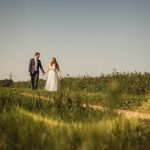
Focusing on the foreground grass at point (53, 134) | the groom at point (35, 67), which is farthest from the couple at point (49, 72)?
the foreground grass at point (53, 134)

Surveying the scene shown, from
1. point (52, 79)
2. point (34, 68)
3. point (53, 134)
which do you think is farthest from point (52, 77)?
point (53, 134)

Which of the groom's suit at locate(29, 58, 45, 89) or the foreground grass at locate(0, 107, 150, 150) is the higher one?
the groom's suit at locate(29, 58, 45, 89)

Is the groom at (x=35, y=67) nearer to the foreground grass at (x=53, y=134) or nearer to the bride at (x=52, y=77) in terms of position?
the bride at (x=52, y=77)

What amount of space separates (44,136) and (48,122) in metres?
1.07

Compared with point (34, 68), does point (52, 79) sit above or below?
below

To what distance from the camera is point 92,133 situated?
66.2 inches

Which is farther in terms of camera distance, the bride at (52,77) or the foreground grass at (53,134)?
the bride at (52,77)

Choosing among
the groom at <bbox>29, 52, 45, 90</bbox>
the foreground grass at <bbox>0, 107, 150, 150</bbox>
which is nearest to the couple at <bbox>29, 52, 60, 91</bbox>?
the groom at <bbox>29, 52, 45, 90</bbox>

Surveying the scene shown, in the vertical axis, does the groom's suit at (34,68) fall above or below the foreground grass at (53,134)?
above

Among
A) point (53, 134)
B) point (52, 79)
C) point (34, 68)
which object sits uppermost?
point (34, 68)

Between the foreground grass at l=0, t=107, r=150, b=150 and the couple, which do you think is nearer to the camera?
the foreground grass at l=0, t=107, r=150, b=150

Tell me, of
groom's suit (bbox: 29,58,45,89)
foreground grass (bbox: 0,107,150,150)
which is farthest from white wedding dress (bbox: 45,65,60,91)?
foreground grass (bbox: 0,107,150,150)

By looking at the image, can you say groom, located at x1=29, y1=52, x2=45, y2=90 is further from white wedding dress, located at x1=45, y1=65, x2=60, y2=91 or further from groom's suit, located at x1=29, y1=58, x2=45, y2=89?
white wedding dress, located at x1=45, y1=65, x2=60, y2=91

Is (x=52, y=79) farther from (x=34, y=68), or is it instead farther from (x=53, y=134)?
(x=53, y=134)
